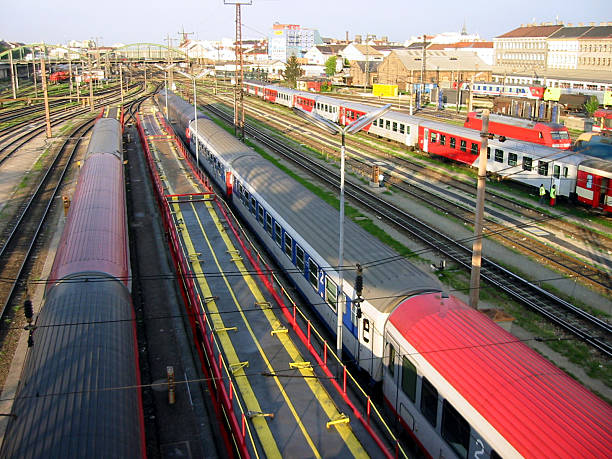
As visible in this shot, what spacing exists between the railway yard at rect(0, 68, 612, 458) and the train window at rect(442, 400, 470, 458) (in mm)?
39

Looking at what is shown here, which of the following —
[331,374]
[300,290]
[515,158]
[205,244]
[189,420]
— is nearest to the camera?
[331,374]

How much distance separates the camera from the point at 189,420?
552 inches

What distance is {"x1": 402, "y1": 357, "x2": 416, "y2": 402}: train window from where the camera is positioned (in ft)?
38.2

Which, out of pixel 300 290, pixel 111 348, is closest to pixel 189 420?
pixel 111 348

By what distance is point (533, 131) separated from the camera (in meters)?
38.6

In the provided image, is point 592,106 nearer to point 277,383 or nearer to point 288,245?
point 288,245

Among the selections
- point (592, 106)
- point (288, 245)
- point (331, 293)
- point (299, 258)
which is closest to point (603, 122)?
point (592, 106)

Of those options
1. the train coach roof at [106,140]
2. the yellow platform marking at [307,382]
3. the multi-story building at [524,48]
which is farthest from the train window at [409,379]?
the multi-story building at [524,48]

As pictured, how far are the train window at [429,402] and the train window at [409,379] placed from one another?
38 cm

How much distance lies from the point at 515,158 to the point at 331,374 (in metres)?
25.0

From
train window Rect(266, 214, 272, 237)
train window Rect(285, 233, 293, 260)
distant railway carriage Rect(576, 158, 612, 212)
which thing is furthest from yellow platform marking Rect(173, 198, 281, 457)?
distant railway carriage Rect(576, 158, 612, 212)

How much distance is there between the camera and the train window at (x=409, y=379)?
459 inches

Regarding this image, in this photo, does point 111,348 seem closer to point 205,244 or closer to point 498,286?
point 205,244

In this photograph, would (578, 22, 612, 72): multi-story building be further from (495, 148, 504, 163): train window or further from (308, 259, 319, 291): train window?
(308, 259, 319, 291): train window
